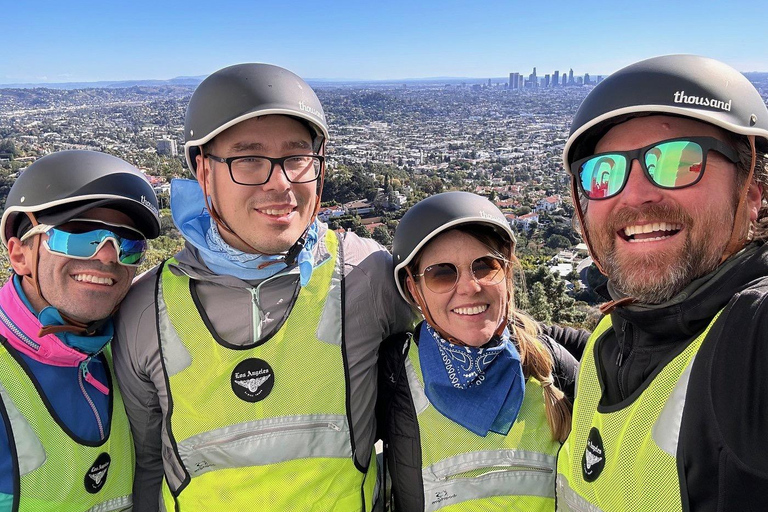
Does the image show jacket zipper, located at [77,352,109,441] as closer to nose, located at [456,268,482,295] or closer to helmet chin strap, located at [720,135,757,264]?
nose, located at [456,268,482,295]

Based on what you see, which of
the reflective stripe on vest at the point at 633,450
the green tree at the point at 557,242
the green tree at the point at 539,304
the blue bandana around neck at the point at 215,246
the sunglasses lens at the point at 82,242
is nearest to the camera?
the reflective stripe on vest at the point at 633,450

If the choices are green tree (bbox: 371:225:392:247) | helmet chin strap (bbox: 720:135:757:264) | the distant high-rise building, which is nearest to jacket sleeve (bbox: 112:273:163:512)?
helmet chin strap (bbox: 720:135:757:264)

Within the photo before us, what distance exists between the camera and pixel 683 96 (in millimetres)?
1750

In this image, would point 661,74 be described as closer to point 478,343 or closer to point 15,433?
point 478,343

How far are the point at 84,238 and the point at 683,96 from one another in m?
2.58

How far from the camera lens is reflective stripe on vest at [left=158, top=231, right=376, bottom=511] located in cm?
229

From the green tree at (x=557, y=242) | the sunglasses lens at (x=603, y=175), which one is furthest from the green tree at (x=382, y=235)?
→ the sunglasses lens at (x=603, y=175)

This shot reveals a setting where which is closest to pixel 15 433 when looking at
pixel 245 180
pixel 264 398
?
pixel 264 398

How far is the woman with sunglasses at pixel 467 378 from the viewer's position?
228 cm

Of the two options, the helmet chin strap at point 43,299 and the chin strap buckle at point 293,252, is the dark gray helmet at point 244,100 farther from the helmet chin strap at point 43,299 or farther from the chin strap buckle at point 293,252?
the helmet chin strap at point 43,299

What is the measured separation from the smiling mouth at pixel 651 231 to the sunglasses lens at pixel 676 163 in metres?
0.14

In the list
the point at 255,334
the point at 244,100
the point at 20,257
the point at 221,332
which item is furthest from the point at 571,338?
the point at 20,257

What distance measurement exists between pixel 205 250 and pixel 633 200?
191 centimetres

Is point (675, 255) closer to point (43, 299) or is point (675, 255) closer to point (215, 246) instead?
point (215, 246)
